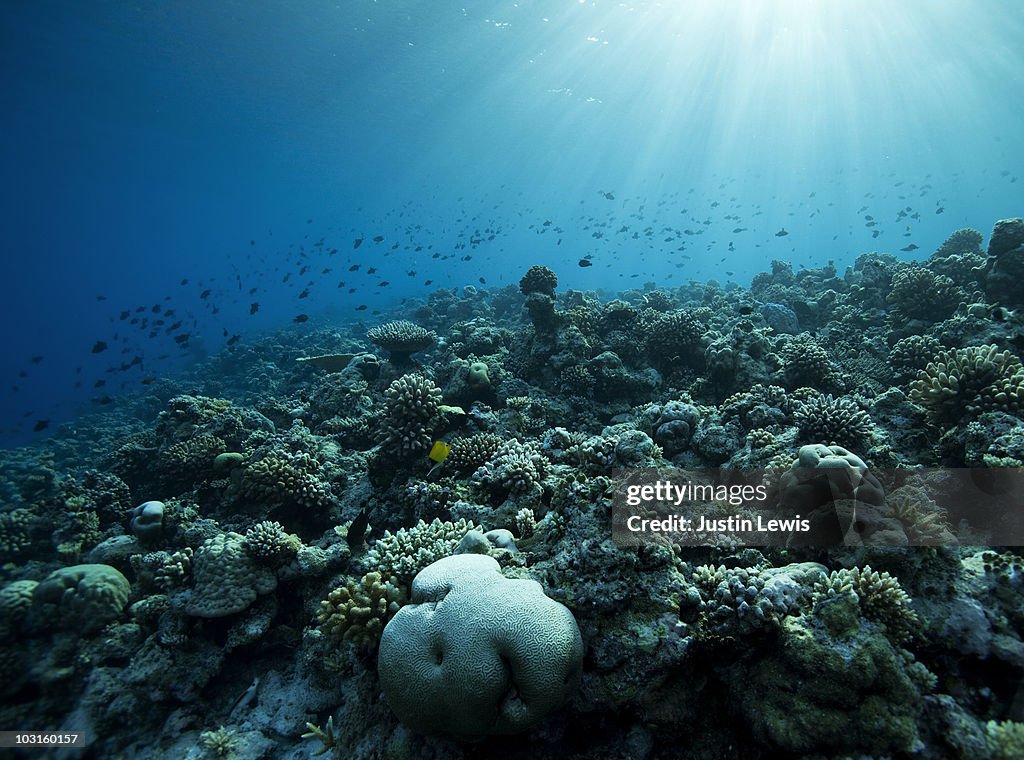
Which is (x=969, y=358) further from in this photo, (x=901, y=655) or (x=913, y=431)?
(x=901, y=655)

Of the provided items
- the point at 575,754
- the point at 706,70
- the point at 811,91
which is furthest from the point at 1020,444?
the point at 811,91

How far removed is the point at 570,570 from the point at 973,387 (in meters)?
6.45

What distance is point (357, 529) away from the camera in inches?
282

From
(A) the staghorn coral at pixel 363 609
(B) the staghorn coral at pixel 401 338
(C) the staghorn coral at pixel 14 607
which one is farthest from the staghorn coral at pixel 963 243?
(C) the staghorn coral at pixel 14 607

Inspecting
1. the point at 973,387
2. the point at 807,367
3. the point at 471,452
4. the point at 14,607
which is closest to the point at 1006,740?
the point at 973,387

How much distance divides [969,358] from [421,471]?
8823mm

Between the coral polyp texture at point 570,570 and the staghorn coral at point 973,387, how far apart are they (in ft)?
0.11

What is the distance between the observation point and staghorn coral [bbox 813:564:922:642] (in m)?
3.53

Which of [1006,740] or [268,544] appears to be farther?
[268,544]

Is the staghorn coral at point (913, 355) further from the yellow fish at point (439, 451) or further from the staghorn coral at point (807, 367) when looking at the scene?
the yellow fish at point (439, 451)

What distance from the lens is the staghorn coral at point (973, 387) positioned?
543 cm

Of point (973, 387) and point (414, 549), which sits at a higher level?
point (973, 387)
